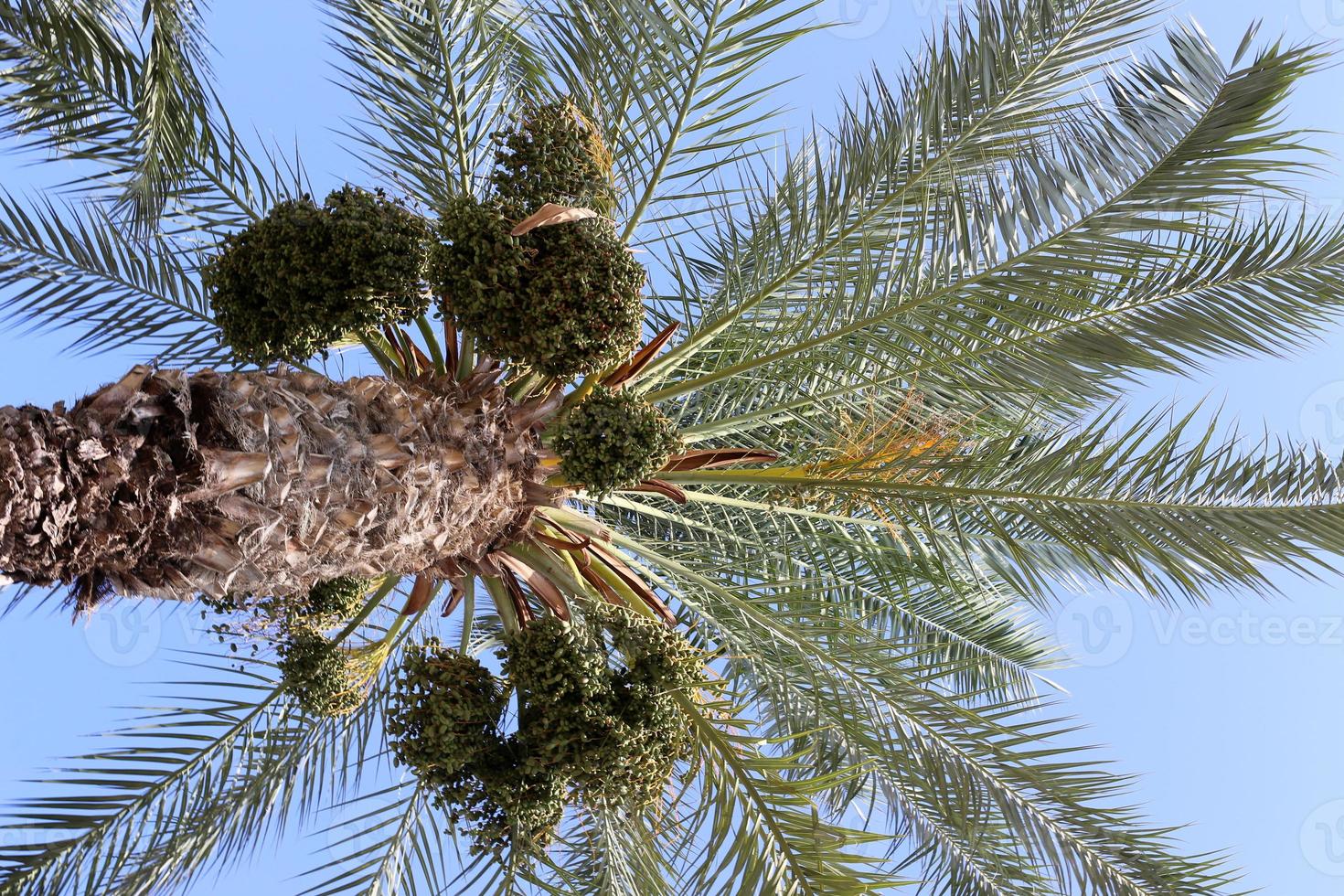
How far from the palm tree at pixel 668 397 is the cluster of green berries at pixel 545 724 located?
0.02m

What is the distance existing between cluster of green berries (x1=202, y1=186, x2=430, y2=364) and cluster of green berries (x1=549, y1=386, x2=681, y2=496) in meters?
1.03

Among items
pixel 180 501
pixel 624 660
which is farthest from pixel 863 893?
pixel 180 501

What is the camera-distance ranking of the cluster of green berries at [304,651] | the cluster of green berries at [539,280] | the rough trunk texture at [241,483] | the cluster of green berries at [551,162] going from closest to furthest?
1. the rough trunk texture at [241,483]
2. the cluster of green berries at [539,280]
3. the cluster of green berries at [551,162]
4. the cluster of green berries at [304,651]

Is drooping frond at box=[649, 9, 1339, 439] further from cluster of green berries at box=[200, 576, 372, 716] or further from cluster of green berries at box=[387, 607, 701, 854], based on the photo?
cluster of green berries at box=[200, 576, 372, 716]

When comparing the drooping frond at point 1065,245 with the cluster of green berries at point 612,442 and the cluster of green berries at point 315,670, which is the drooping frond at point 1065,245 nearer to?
the cluster of green berries at point 612,442

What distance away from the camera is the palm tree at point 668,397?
4707 millimetres

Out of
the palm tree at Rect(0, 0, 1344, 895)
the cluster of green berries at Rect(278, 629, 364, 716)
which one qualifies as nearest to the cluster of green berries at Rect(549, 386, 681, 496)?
the palm tree at Rect(0, 0, 1344, 895)

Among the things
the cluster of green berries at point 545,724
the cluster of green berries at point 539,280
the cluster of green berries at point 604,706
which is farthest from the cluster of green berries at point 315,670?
the cluster of green berries at point 539,280

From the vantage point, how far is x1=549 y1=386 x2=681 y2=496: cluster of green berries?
4.80 m

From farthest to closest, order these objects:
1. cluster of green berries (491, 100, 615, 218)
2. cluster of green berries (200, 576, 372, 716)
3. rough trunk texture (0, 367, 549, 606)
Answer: cluster of green berries (200, 576, 372, 716), cluster of green berries (491, 100, 615, 218), rough trunk texture (0, 367, 549, 606)

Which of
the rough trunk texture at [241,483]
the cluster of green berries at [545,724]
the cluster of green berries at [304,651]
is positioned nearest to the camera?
the rough trunk texture at [241,483]

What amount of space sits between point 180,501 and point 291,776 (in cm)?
307

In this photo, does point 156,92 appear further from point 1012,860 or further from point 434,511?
point 1012,860

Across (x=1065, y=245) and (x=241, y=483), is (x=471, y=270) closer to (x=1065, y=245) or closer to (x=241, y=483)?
(x=241, y=483)
